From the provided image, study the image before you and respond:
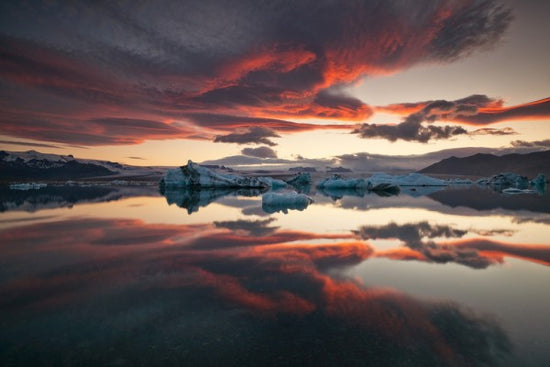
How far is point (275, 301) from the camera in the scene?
351cm

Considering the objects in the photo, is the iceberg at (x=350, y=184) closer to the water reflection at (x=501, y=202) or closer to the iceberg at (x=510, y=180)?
the water reflection at (x=501, y=202)

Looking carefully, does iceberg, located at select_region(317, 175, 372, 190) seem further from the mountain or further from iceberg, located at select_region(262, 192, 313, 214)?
the mountain

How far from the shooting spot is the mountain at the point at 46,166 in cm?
14275

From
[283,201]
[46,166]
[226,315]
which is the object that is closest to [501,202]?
[283,201]

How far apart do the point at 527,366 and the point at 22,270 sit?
6816 mm

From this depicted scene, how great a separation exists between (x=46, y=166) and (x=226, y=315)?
643 feet

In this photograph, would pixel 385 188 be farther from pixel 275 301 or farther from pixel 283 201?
pixel 275 301

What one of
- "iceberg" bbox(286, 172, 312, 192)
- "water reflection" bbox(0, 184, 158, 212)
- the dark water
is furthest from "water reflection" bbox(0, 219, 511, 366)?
"iceberg" bbox(286, 172, 312, 192)

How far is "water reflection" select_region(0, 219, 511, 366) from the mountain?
529 feet

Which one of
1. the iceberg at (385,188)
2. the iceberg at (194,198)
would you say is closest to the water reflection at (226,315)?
the iceberg at (194,198)

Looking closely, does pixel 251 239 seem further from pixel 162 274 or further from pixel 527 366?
pixel 527 366

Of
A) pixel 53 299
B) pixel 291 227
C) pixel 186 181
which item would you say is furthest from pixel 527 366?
pixel 186 181

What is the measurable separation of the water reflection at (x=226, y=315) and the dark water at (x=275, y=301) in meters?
0.02

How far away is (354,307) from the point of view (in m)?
3.31
